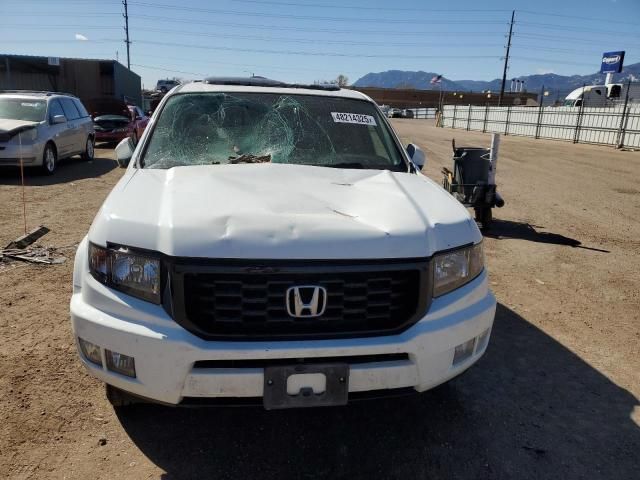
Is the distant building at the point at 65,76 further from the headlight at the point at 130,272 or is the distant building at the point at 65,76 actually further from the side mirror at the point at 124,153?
the headlight at the point at 130,272

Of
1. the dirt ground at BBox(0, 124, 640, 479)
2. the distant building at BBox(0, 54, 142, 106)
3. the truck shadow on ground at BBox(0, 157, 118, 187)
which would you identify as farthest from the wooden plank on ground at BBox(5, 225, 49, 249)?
the distant building at BBox(0, 54, 142, 106)

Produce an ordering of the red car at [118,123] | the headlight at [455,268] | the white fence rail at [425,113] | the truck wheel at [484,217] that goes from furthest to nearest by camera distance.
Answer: the white fence rail at [425,113] → the red car at [118,123] → the truck wheel at [484,217] → the headlight at [455,268]

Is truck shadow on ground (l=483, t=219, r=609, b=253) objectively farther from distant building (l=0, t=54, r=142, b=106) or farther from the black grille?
distant building (l=0, t=54, r=142, b=106)

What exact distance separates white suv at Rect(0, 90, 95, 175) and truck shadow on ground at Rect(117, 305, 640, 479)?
8839mm

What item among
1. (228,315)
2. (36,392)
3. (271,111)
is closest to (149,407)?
(36,392)

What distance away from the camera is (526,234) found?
721cm

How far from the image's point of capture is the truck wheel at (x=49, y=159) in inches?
427

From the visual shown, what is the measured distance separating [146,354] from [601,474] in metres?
2.23

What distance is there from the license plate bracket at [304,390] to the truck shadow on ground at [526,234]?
5.30 meters

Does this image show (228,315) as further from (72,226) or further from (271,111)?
(72,226)

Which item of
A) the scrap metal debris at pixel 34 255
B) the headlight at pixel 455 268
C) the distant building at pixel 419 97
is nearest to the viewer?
the headlight at pixel 455 268

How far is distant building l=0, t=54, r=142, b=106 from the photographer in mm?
28141

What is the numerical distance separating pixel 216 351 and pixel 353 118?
7.78 ft

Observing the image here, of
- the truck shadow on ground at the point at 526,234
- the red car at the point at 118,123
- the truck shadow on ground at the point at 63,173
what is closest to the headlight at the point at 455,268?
the truck shadow on ground at the point at 526,234
